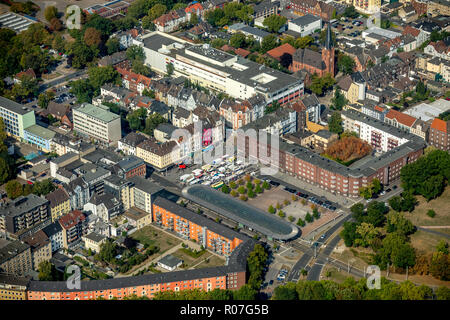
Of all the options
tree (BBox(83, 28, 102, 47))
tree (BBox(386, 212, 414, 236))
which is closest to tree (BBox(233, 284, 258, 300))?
tree (BBox(386, 212, 414, 236))

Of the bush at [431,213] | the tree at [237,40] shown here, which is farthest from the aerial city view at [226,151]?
the tree at [237,40]

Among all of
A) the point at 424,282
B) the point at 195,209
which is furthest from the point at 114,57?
the point at 424,282

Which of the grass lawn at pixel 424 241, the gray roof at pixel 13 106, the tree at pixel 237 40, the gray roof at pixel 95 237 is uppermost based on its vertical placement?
the tree at pixel 237 40

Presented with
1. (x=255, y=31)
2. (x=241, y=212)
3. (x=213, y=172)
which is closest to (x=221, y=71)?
(x=255, y=31)

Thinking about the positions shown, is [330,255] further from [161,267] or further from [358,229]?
[161,267]

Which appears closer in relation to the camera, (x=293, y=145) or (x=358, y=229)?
(x=358, y=229)

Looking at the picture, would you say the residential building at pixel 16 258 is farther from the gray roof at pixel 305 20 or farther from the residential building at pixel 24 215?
the gray roof at pixel 305 20

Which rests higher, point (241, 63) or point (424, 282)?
point (241, 63)

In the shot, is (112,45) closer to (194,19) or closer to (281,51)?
(194,19)
